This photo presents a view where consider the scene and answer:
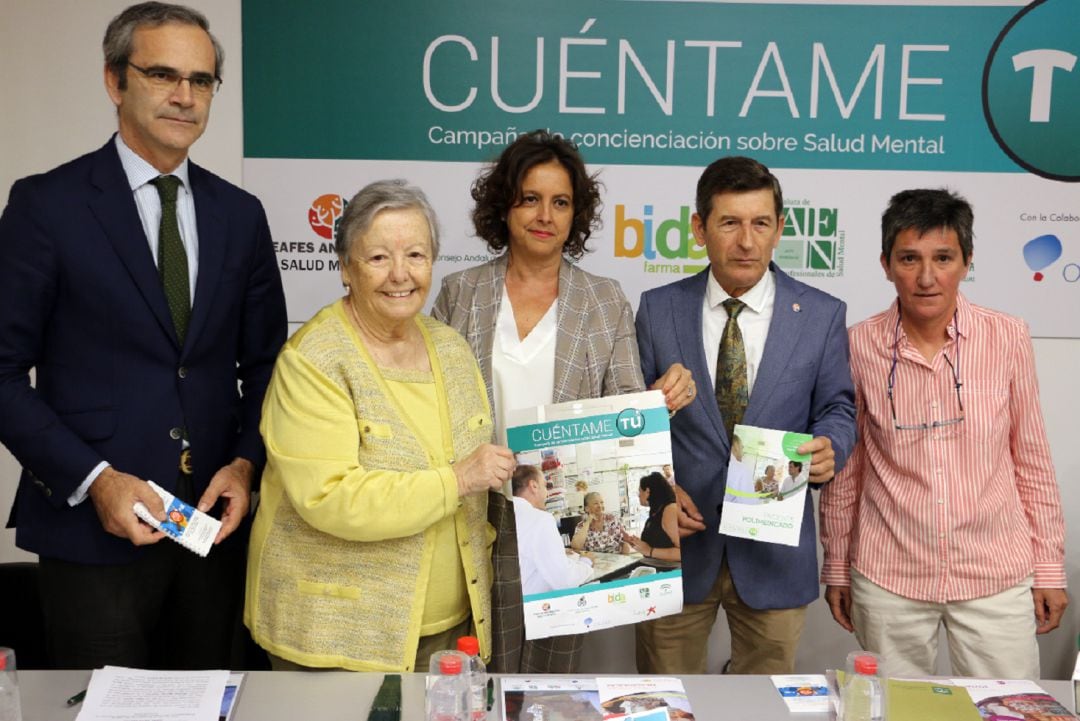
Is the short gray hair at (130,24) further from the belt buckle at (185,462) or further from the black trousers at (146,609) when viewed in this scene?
the black trousers at (146,609)

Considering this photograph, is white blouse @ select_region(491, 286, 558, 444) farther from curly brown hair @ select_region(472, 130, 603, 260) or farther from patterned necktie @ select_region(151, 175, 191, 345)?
patterned necktie @ select_region(151, 175, 191, 345)

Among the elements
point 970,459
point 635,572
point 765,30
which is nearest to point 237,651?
point 635,572

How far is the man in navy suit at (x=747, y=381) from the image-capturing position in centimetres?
281

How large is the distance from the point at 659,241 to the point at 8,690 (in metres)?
2.83

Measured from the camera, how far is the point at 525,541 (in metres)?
2.35

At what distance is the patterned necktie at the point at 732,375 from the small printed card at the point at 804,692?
81 cm

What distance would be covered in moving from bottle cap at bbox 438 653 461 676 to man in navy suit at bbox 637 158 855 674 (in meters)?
1.06

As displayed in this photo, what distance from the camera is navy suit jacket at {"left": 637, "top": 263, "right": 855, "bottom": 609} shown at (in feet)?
9.23

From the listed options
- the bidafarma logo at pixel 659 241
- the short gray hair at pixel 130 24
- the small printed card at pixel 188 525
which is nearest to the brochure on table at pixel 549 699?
the small printed card at pixel 188 525

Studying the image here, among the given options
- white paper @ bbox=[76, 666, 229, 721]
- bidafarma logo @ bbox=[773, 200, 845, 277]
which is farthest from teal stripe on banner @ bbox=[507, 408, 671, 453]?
bidafarma logo @ bbox=[773, 200, 845, 277]

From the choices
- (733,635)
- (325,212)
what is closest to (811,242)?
(733,635)

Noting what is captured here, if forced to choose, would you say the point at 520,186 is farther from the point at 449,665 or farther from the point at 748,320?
the point at 449,665

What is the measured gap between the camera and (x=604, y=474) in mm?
2402

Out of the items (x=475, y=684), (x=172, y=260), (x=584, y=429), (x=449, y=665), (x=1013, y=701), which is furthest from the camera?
(x=172, y=260)
